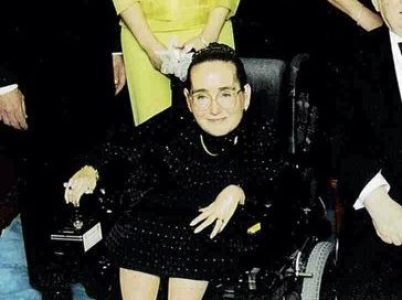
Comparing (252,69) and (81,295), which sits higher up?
(252,69)

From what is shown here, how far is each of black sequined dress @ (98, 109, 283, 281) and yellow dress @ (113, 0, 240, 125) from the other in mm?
427

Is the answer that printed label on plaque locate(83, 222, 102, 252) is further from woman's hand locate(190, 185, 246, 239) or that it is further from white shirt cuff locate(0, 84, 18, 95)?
white shirt cuff locate(0, 84, 18, 95)

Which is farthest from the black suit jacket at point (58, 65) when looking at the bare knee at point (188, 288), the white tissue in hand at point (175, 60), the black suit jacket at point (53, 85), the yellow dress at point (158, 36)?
the bare knee at point (188, 288)

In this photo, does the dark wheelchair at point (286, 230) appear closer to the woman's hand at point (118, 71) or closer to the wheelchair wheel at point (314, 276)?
the wheelchair wheel at point (314, 276)

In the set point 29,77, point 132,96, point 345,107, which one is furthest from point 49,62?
point 345,107

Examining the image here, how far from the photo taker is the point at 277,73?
3.40 meters

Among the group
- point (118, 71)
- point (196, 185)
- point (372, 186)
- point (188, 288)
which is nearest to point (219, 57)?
point (196, 185)

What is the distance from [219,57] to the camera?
318 cm

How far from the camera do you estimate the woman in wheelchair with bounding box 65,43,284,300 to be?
297cm

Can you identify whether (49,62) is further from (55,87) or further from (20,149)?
(20,149)

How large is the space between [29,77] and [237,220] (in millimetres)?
1122

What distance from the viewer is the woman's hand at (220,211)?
2965 mm

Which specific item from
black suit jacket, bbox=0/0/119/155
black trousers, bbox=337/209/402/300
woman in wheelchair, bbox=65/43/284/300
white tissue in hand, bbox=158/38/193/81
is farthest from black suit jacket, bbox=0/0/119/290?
black trousers, bbox=337/209/402/300

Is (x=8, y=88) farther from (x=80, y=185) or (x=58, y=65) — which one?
(x=80, y=185)
